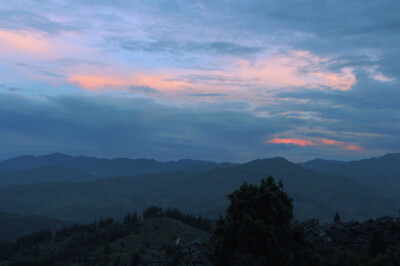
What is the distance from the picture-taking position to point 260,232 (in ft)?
97.2

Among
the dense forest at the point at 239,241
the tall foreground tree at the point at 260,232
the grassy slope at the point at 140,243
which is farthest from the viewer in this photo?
the grassy slope at the point at 140,243

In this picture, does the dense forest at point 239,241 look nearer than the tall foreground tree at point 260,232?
No

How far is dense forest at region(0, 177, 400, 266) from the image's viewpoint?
1189 inches

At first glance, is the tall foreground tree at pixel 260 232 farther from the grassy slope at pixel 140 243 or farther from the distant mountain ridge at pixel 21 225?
the distant mountain ridge at pixel 21 225

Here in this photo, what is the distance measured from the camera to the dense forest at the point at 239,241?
30.2 m

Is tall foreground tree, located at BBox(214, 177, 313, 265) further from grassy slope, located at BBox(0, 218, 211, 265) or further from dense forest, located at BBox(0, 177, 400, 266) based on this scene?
grassy slope, located at BBox(0, 218, 211, 265)

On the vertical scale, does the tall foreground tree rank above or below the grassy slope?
above

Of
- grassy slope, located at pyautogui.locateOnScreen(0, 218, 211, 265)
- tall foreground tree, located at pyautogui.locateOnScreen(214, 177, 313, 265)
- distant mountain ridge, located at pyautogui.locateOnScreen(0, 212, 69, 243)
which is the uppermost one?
tall foreground tree, located at pyautogui.locateOnScreen(214, 177, 313, 265)

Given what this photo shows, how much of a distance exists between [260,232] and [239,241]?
70.1 inches

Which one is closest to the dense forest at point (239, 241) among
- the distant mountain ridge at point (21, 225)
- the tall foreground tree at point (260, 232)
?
the tall foreground tree at point (260, 232)

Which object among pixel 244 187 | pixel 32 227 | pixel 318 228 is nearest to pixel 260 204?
pixel 244 187

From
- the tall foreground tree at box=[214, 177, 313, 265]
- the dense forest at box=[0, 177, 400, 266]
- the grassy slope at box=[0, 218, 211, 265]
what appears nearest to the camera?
the tall foreground tree at box=[214, 177, 313, 265]

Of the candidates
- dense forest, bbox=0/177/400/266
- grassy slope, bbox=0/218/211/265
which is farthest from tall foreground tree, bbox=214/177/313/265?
grassy slope, bbox=0/218/211/265

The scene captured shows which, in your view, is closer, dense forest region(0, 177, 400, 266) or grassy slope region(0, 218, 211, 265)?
dense forest region(0, 177, 400, 266)
